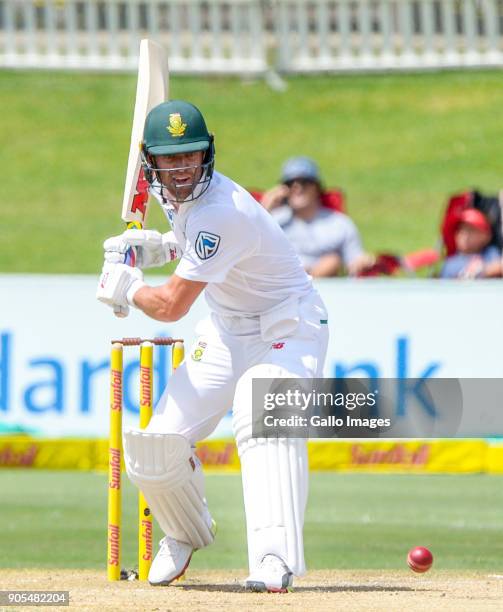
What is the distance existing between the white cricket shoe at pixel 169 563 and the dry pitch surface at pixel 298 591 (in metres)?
0.06

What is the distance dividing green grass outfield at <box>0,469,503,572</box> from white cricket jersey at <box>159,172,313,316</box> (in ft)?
4.77

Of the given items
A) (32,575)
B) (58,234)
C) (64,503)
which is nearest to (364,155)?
(58,234)

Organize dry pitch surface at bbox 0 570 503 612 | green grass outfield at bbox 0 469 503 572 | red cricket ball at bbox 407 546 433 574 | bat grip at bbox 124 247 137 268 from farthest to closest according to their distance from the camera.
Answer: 1. green grass outfield at bbox 0 469 503 572
2. red cricket ball at bbox 407 546 433 574
3. bat grip at bbox 124 247 137 268
4. dry pitch surface at bbox 0 570 503 612

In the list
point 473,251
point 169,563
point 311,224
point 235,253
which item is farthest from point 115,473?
point 311,224

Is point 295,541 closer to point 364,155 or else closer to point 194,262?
point 194,262

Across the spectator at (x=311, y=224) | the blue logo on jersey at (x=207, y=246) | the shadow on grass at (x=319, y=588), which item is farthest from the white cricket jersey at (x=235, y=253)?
the spectator at (x=311, y=224)

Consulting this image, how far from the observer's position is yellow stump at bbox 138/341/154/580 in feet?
18.8

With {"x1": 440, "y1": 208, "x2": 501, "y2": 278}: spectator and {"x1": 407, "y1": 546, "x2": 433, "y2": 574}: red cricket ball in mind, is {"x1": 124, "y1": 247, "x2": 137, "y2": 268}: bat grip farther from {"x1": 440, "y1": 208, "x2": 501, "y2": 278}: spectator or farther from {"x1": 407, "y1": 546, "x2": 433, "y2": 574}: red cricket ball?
{"x1": 440, "y1": 208, "x2": 501, "y2": 278}: spectator

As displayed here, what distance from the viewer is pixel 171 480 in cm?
552

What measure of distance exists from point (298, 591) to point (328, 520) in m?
2.41

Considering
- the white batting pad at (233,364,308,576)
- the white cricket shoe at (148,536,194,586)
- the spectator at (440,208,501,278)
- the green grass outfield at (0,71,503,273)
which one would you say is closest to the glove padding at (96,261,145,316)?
the white batting pad at (233,364,308,576)

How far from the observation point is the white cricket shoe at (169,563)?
5621 mm

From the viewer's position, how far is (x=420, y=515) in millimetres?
7887

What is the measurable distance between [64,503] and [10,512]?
0.41m
